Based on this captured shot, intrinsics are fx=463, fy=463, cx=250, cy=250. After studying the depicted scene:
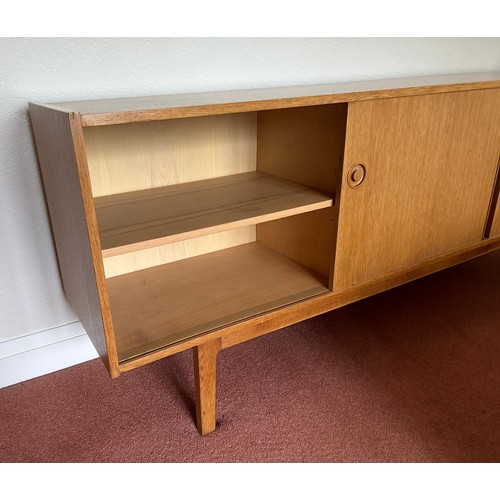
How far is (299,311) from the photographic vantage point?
3.15 ft

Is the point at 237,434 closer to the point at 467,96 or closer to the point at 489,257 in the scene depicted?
the point at 467,96

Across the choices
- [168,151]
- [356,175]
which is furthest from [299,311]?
[168,151]

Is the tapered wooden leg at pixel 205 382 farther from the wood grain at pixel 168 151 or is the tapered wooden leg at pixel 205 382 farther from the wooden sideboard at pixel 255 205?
the wood grain at pixel 168 151

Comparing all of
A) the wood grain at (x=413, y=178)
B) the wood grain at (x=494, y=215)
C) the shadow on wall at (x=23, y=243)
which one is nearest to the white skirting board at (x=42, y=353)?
the shadow on wall at (x=23, y=243)

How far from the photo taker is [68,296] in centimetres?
103

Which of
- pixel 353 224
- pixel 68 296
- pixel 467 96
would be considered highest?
pixel 467 96

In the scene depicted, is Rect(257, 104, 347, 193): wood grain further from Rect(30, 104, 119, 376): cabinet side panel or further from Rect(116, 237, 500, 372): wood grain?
Rect(30, 104, 119, 376): cabinet side panel

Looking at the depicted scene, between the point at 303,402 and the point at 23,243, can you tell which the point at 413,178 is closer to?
the point at 303,402

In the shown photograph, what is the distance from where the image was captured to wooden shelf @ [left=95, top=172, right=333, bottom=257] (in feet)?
2.61

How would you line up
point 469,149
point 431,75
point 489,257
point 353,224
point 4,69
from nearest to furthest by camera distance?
point 4,69, point 353,224, point 469,149, point 431,75, point 489,257

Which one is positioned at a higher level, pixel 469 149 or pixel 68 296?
pixel 469 149

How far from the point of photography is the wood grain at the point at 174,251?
105 centimetres

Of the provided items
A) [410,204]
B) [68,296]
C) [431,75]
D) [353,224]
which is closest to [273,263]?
[353,224]
